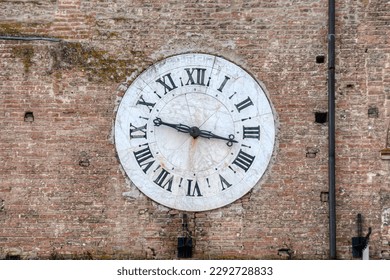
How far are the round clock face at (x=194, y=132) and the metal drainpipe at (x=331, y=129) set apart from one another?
28.3 inches

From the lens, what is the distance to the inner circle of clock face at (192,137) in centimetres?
1844

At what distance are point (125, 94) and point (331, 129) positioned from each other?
8.40 feet

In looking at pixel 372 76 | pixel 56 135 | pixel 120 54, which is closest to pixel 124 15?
pixel 120 54

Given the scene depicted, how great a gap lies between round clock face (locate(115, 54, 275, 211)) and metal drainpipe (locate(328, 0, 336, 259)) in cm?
72

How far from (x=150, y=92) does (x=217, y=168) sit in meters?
1.25

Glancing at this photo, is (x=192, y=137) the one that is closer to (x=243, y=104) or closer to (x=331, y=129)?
(x=243, y=104)

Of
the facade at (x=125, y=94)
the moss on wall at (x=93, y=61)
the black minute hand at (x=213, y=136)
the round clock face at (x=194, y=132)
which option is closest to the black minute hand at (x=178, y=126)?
the round clock face at (x=194, y=132)

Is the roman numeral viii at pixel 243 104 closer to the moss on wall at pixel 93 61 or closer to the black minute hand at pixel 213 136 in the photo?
the black minute hand at pixel 213 136

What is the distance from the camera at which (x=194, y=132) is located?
60.3 ft

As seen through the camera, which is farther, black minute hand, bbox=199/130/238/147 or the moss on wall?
the moss on wall

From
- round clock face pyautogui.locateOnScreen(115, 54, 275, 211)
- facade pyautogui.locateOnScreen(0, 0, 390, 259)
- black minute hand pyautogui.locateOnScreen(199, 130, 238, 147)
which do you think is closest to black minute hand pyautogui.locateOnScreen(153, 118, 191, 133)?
round clock face pyautogui.locateOnScreen(115, 54, 275, 211)

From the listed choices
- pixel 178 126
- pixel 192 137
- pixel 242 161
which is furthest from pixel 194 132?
pixel 242 161

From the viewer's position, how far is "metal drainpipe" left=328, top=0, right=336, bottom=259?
18.3 meters

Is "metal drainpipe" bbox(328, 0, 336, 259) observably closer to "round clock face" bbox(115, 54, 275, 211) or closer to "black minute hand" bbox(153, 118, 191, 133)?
"round clock face" bbox(115, 54, 275, 211)
